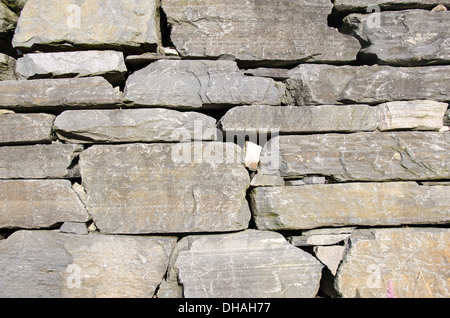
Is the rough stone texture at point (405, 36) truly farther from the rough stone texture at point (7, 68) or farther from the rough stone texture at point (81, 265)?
the rough stone texture at point (7, 68)

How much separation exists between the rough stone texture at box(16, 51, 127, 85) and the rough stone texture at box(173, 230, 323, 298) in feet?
4.21

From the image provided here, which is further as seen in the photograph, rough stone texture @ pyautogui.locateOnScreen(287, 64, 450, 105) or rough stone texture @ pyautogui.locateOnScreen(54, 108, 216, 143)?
rough stone texture @ pyautogui.locateOnScreen(287, 64, 450, 105)

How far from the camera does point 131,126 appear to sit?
2018mm

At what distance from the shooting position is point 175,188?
2.05 meters

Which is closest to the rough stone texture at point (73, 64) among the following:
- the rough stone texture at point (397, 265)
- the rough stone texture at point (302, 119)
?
the rough stone texture at point (302, 119)

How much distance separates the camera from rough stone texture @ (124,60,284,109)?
2045 millimetres

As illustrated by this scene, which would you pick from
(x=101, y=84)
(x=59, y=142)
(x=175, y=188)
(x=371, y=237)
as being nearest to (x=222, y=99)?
(x=175, y=188)

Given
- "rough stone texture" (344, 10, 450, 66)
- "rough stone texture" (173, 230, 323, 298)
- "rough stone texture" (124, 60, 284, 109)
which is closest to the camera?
"rough stone texture" (173, 230, 323, 298)

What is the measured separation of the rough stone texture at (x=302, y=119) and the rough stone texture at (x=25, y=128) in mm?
1150

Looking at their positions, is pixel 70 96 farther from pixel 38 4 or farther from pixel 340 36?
pixel 340 36

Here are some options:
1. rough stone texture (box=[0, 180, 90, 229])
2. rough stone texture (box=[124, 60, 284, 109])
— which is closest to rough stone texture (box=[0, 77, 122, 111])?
rough stone texture (box=[124, 60, 284, 109])

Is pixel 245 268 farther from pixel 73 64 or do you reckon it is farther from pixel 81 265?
pixel 73 64

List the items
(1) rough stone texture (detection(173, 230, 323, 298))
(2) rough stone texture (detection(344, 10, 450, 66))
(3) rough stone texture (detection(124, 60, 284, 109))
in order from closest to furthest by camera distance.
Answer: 1. (1) rough stone texture (detection(173, 230, 323, 298))
2. (3) rough stone texture (detection(124, 60, 284, 109))
3. (2) rough stone texture (detection(344, 10, 450, 66))

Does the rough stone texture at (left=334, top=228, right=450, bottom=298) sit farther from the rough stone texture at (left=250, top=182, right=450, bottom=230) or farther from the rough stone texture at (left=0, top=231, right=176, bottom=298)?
the rough stone texture at (left=0, top=231, right=176, bottom=298)
